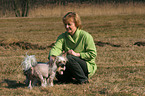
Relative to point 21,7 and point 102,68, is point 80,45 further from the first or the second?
point 21,7

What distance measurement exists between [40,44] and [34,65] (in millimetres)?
5973

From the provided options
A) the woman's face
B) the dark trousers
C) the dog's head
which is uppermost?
the woman's face

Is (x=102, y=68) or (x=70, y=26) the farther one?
(x=102, y=68)

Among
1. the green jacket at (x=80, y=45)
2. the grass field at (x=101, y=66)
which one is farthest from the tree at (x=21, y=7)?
the green jacket at (x=80, y=45)

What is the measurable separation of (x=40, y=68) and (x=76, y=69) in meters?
0.74

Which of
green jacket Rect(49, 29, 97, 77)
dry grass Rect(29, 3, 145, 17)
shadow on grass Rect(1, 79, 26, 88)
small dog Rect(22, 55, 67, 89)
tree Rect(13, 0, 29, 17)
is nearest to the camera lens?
small dog Rect(22, 55, 67, 89)

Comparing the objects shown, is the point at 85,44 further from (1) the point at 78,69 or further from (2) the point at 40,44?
(2) the point at 40,44

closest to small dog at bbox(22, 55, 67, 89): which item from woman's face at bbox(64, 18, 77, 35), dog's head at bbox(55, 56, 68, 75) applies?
dog's head at bbox(55, 56, 68, 75)

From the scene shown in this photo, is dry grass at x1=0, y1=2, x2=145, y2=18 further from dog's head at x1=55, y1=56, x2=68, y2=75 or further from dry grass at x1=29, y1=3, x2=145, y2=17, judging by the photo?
dog's head at x1=55, y1=56, x2=68, y2=75

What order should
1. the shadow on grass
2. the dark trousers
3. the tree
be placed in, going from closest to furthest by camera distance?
1. the dark trousers
2. the shadow on grass
3. the tree

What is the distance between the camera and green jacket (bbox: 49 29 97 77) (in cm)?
486

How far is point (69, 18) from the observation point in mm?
4750

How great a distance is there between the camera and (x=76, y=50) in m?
4.96

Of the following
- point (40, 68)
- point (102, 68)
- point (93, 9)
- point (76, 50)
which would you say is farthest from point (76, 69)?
point (93, 9)
